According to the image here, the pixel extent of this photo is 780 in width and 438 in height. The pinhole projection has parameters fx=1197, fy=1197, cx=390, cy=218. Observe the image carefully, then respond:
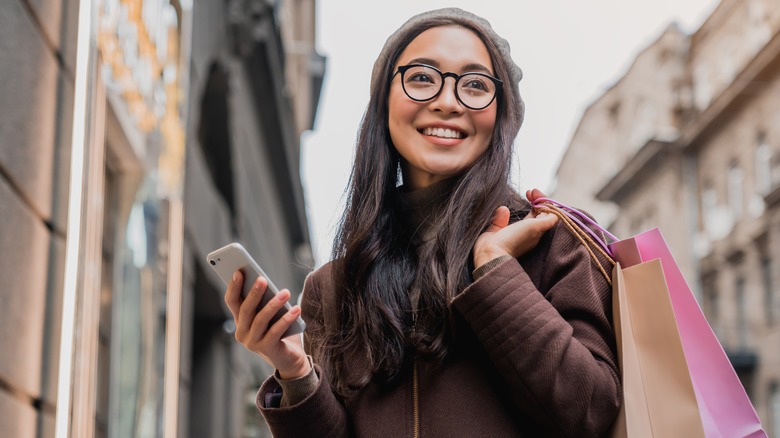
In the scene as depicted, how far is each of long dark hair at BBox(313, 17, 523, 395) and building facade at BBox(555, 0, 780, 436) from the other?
9.15 meters

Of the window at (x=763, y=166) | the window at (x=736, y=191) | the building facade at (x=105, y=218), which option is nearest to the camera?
the building facade at (x=105, y=218)

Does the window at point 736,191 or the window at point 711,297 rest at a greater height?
the window at point 736,191

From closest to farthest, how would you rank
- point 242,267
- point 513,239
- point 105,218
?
1. point 242,267
2. point 513,239
3. point 105,218

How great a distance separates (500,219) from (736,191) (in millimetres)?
11676

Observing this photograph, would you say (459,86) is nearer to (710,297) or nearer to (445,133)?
(445,133)

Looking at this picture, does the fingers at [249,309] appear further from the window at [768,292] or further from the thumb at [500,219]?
the window at [768,292]

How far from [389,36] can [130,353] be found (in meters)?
3.99

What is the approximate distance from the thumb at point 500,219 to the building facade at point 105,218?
0.62m

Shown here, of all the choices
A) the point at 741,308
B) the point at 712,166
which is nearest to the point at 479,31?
the point at 741,308

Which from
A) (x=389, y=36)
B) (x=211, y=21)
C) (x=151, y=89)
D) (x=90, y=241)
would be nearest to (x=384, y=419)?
(x=389, y=36)

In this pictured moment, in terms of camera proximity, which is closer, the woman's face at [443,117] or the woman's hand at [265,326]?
the woman's hand at [265,326]

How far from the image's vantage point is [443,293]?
2219mm

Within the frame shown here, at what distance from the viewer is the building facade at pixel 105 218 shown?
4.04 m

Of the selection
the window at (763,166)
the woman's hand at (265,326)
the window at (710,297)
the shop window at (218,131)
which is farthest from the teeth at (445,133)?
the window at (710,297)
